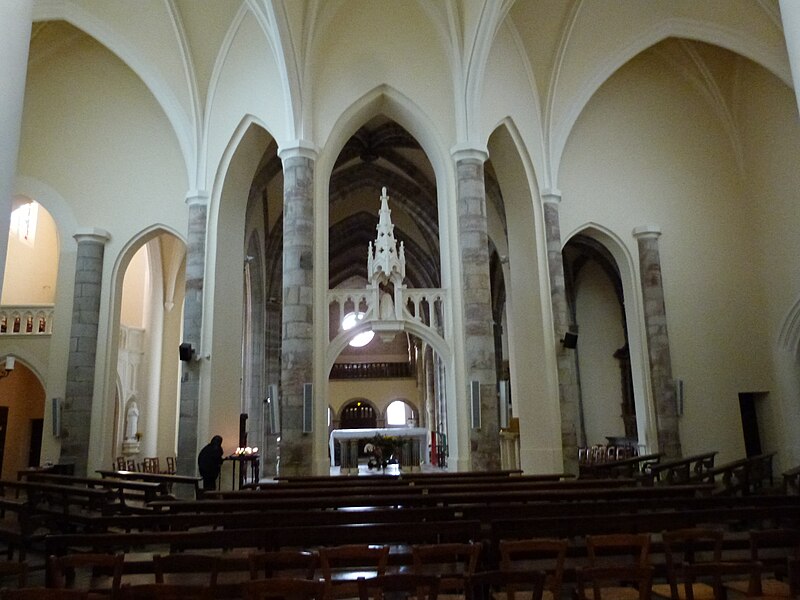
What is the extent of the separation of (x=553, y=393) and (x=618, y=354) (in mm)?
7739

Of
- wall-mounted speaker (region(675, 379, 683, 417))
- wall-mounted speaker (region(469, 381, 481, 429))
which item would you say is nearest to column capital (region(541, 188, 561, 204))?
wall-mounted speaker (region(469, 381, 481, 429))

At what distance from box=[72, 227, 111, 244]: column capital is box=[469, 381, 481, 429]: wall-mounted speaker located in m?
9.57

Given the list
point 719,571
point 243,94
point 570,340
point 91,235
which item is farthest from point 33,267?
point 719,571

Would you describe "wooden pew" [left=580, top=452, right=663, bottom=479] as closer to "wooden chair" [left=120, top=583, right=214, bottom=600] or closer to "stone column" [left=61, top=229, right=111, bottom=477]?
"wooden chair" [left=120, top=583, right=214, bottom=600]

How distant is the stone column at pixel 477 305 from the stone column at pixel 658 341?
5.04 meters

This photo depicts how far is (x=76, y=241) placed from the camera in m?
15.7

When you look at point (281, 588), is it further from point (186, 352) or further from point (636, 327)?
point (636, 327)

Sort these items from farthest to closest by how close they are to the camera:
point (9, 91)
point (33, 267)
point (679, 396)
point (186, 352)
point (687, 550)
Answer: point (33, 267), point (679, 396), point (186, 352), point (687, 550), point (9, 91)

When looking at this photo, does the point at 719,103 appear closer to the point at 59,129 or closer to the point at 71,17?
the point at 71,17

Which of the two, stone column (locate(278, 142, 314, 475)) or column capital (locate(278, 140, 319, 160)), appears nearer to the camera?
stone column (locate(278, 142, 314, 475))

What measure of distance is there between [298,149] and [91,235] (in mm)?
5848

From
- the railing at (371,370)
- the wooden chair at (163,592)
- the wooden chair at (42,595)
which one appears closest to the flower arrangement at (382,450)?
the wooden chair at (163,592)

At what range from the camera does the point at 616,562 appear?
5605 millimetres

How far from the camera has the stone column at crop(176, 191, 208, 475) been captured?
13.5 meters
